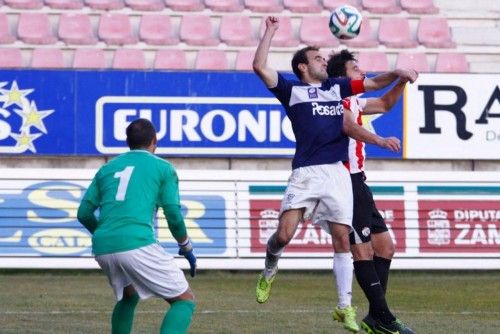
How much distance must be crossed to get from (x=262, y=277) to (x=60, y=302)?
2.99 metres

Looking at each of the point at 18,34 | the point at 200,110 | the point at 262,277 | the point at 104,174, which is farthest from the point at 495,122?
the point at 104,174

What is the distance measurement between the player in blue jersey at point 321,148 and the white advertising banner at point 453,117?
28.0 ft

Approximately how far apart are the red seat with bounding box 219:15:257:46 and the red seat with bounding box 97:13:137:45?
54.1 inches

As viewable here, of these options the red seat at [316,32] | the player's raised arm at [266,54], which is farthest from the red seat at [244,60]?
the player's raised arm at [266,54]

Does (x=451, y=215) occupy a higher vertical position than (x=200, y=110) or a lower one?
lower

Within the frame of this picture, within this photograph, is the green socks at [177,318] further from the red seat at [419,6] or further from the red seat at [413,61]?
the red seat at [419,6]

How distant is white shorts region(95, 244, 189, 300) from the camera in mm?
7852

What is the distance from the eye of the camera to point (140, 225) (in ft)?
26.0

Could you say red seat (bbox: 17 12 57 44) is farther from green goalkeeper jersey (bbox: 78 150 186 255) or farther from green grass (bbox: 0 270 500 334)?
green goalkeeper jersey (bbox: 78 150 186 255)

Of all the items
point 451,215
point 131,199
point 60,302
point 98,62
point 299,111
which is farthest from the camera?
point 98,62

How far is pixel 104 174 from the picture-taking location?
8086 millimetres

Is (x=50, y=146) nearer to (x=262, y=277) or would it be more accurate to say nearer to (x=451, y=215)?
(x=451, y=215)

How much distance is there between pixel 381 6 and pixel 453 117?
338 centimetres

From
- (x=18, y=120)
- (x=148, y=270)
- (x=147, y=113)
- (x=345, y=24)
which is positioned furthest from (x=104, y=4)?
(x=148, y=270)
